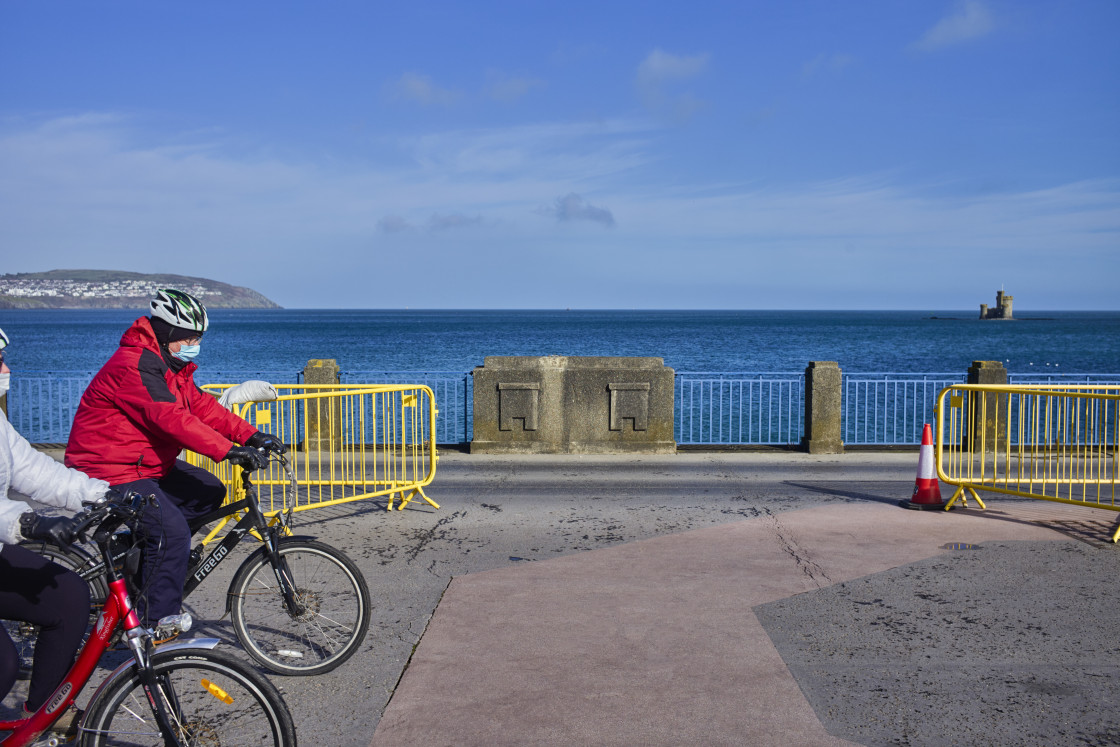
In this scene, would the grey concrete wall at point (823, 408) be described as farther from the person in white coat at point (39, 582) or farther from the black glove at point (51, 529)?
the black glove at point (51, 529)

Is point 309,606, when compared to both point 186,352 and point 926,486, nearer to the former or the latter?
point 186,352

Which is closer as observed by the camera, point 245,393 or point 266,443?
point 266,443

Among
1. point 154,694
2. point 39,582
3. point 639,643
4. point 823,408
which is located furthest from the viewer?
point 823,408

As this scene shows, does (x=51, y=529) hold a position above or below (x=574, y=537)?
above

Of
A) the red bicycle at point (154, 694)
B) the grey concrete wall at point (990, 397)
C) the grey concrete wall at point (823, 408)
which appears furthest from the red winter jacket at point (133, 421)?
the grey concrete wall at point (990, 397)

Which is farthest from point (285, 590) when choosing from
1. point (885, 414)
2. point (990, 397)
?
point (990, 397)

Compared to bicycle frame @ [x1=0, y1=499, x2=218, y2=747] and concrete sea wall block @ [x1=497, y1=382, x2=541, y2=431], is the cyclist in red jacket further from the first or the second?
concrete sea wall block @ [x1=497, y1=382, x2=541, y2=431]

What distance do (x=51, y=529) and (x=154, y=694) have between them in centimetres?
69

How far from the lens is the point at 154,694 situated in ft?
10.5

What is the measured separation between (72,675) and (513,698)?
2041mm

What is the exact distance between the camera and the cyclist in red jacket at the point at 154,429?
4355 millimetres

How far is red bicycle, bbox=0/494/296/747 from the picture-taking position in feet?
10.6

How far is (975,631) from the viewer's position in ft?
18.5

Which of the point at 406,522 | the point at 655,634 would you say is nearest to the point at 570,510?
the point at 406,522
